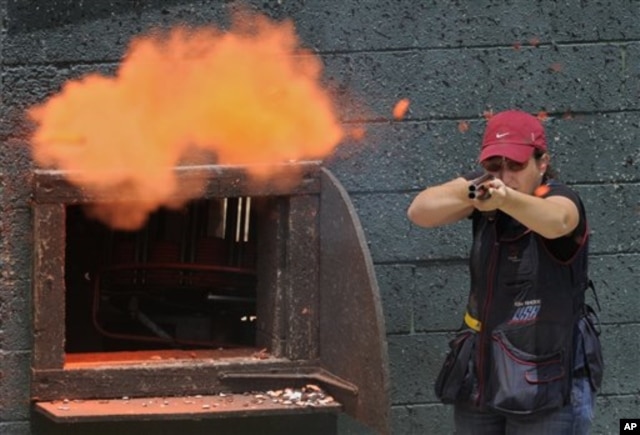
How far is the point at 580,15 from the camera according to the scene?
472cm

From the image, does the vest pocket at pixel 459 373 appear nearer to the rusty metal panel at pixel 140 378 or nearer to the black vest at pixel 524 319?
the black vest at pixel 524 319

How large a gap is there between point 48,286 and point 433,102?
1660 mm

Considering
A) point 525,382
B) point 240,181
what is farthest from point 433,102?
point 525,382

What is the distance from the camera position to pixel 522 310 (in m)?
3.62

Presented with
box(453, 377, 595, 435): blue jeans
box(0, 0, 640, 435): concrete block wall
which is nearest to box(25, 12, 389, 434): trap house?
box(0, 0, 640, 435): concrete block wall

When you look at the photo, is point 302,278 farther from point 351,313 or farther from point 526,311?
point 526,311

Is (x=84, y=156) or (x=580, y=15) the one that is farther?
(x=580, y=15)

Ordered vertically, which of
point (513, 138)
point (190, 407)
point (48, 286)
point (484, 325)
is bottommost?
point (190, 407)

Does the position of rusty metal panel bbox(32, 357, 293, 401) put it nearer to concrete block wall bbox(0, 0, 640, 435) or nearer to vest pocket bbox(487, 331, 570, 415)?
concrete block wall bbox(0, 0, 640, 435)

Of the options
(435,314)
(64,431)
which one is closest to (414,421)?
(435,314)

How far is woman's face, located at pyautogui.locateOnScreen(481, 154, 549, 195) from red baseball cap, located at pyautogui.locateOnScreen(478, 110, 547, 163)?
0.08ft

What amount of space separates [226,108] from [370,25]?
659mm

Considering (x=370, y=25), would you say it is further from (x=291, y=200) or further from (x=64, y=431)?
(x=64, y=431)

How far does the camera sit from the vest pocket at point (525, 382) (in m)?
3.53
